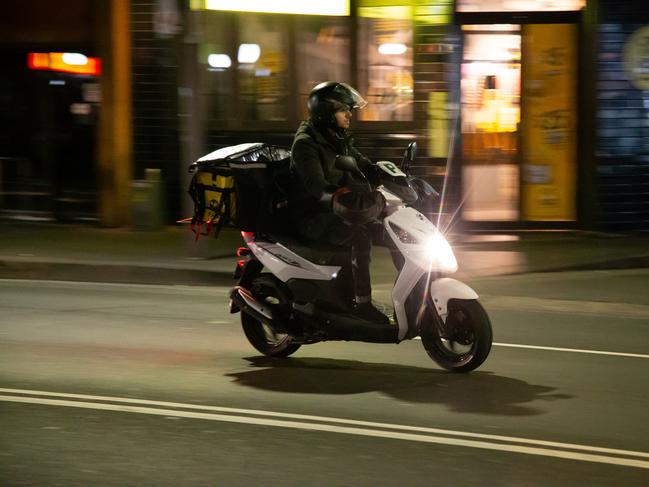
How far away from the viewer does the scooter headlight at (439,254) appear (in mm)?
7445

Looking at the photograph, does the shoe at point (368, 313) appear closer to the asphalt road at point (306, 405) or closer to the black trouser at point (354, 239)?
the black trouser at point (354, 239)

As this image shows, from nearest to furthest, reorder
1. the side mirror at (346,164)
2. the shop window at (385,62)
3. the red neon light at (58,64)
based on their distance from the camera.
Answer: the side mirror at (346,164), the shop window at (385,62), the red neon light at (58,64)

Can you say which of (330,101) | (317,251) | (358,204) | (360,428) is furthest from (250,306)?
(360,428)

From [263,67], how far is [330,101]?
26.9ft

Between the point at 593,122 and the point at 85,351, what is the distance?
8.60 metres

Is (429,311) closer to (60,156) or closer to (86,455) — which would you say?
(86,455)

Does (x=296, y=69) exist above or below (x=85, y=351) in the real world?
above

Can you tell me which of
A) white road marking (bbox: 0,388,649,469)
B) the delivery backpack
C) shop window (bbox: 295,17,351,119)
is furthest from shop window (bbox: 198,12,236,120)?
white road marking (bbox: 0,388,649,469)

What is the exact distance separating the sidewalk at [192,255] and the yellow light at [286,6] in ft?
9.55

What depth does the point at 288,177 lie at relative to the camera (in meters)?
7.96

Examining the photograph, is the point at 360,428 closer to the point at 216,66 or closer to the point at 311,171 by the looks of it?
the point at 311,171

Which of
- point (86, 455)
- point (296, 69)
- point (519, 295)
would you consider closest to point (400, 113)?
point (296, 69)

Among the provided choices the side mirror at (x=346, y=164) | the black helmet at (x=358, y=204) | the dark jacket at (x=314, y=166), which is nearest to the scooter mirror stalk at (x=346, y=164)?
the side mirror at (x=346, y=164)

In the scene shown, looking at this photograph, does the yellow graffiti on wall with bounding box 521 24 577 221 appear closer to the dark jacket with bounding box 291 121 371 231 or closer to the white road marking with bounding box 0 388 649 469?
the dark jacket with bounding box 291 121 371 231
